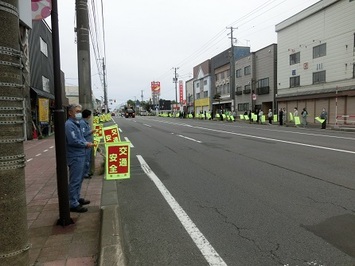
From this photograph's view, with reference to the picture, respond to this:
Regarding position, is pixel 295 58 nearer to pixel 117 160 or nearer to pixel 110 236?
pixel 117 160

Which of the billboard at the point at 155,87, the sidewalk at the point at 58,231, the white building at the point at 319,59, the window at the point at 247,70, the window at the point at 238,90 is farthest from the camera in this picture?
the billboard at the point at 155,87

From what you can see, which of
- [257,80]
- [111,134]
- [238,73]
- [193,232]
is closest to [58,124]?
[193,232]

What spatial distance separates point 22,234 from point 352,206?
5.14m

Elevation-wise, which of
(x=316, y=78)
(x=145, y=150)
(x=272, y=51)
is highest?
(x=272, y=51)

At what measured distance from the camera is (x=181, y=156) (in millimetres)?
12047

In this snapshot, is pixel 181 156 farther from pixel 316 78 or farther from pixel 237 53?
pixel 237 53

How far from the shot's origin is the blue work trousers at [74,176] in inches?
213

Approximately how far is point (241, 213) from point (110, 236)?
7.50 ft

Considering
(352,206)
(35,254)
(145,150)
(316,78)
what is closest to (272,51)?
(316,78)

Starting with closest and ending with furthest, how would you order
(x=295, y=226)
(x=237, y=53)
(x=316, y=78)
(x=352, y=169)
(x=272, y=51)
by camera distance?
(x=295, y=226) < (x=352, y=169) < (x=316, y=78) < (x=272, y=51) < (x=237, y=53)

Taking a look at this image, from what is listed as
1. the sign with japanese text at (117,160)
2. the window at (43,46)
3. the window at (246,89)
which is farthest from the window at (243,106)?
the sign with japanese text at (117,160)

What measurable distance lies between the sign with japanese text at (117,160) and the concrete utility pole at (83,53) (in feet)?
6.80

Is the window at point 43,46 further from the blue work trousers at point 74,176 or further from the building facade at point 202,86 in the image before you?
the building facade at point 202,86

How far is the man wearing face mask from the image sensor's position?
531 cm
